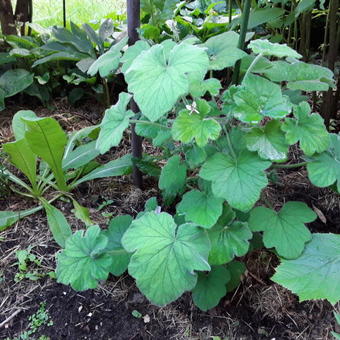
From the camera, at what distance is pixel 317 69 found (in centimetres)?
121

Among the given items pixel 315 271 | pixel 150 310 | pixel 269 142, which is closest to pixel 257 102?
pixel 269 142

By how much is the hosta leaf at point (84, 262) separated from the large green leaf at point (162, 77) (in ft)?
1.37

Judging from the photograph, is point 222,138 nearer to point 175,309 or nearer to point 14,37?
point 175,309

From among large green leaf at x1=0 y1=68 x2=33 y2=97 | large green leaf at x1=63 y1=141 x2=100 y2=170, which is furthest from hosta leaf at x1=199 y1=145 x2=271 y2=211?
large green leaf at x1=0 y1=68 x2=33 y2=97

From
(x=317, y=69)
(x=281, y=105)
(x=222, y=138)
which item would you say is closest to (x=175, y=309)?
(x=222, y=138)

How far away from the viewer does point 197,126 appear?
1.02 metres

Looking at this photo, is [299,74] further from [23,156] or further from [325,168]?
Answer: [23,156]

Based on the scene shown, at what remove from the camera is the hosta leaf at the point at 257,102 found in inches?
39.9

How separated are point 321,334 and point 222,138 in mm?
652

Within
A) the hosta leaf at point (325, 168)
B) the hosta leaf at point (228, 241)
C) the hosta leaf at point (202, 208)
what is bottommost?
the hosta leaf at point (228, 241)

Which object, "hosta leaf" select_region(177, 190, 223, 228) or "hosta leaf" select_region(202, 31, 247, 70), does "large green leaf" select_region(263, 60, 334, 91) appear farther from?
"hosta leaf" select_region(177, 190, 223, 228)

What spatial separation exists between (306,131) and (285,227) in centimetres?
27

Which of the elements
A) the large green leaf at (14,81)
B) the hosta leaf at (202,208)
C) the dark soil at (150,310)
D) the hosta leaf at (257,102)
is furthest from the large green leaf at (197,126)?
the large green leaf at (14,81)

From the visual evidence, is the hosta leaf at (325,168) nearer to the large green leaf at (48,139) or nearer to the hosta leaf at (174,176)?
the hosta leaf at (174,176)
